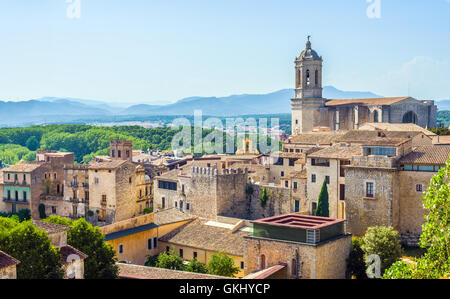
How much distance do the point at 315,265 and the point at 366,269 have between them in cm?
389

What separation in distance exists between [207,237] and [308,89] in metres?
36.3

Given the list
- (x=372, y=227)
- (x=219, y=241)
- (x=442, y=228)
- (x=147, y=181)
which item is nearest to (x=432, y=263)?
(x=442, y=228)

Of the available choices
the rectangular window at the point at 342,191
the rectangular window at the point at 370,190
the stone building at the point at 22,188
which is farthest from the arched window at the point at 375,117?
the stone building at the point at 22,188

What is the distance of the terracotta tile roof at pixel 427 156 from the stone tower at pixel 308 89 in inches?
1356

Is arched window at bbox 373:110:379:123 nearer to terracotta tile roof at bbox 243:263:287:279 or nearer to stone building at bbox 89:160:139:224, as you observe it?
stone building at bbox 89:160:139:224

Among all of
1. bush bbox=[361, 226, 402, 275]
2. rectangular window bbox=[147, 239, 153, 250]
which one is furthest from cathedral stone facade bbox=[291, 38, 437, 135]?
bush bbox=[361, 226, 402, 275]

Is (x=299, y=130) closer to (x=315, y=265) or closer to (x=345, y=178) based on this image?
(x=345, y=178)

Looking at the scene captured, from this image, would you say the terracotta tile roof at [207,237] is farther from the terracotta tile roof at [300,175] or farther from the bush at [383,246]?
the bush at [383,246]

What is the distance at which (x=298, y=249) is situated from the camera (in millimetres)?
21484

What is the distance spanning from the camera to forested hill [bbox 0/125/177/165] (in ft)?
342

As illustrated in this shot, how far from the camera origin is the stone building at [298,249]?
21.3 meters

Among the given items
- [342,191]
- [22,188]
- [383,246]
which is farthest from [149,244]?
[22,188]

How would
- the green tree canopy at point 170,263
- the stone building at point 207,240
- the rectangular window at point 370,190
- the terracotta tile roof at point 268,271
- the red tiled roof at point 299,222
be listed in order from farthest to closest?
the stone building at point 207,240 → the rectangular window at point 370,190 → the green tree canopy at point 170,263 → the red tiled roof at point 299,222 → the terracotta tile roof at point 268,271
